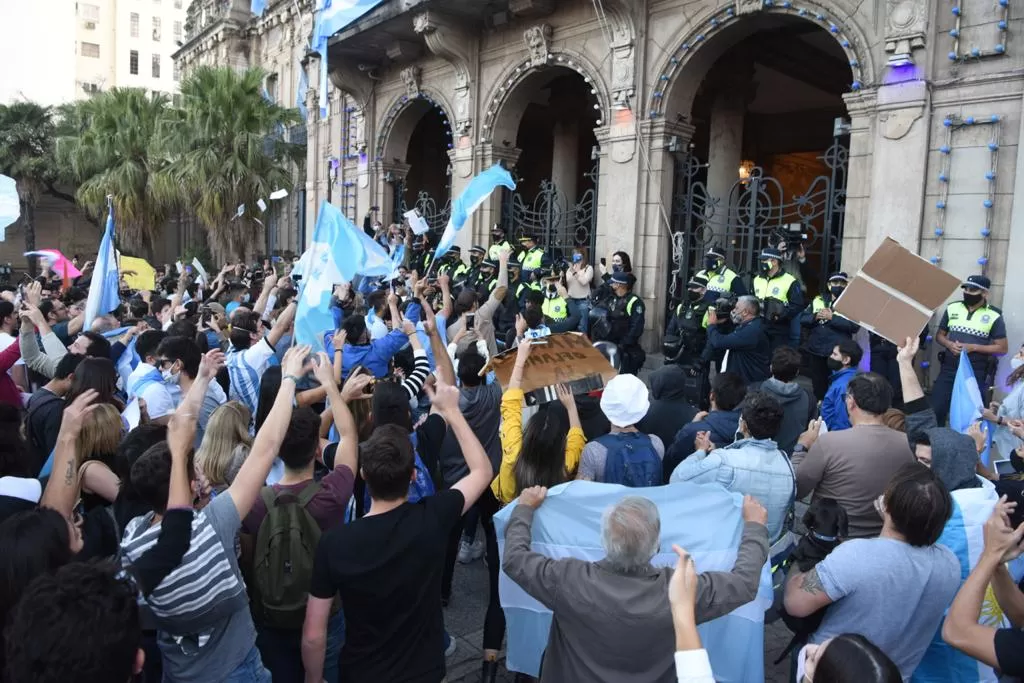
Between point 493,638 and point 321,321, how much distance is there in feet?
6.93

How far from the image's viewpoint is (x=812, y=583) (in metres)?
2.50

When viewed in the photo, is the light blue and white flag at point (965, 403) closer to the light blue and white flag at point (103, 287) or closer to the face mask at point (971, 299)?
the face mask at point (971, 299)

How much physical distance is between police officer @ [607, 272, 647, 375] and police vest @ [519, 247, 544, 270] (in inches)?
117

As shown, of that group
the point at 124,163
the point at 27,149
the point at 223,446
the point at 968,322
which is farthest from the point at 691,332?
the point at 27,149

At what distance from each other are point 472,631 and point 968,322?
6.09m

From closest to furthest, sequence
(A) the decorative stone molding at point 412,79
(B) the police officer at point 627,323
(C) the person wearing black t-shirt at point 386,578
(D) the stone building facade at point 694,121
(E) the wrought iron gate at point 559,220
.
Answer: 1. (C) the person wearing black t-shirt at point 386,578
2. (D) the stone building facade at point 694,121
3. (B) the police officer at point 627,323
4. (E) the wrought iron gate at point 559,220
5. (A) the decorative stone molding at point 412,79

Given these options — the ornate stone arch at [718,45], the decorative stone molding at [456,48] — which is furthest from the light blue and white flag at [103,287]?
the decorative stone molding at [456,48]

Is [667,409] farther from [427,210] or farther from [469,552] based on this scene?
[427,210]

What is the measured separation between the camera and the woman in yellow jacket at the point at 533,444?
3484 millimetres

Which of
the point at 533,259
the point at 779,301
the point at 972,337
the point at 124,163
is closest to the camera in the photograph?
the point at 972,337

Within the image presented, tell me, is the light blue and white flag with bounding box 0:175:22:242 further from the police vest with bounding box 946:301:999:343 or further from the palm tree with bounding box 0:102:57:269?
the palm tree with bounding box 0:102:57:269

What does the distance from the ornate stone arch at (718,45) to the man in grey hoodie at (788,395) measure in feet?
20.0

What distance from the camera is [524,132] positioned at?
21406mm

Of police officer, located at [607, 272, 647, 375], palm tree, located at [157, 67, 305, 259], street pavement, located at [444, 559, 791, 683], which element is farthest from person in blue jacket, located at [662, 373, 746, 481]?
palm tree, located at [157, 67, 305, 259]
